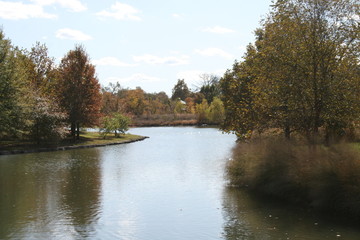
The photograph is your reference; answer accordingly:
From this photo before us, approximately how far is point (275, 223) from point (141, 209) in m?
4.55

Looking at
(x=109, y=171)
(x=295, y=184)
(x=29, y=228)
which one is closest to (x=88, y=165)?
(x=109, y=171)

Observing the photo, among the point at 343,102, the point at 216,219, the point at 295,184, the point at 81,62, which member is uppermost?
the point at 81,62

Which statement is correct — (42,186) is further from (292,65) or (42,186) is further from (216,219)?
(292,65)

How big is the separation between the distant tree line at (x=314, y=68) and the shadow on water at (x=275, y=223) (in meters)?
3.62

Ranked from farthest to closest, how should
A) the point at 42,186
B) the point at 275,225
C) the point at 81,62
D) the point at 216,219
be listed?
1. the point at 81,62
2. the point at 42,186
3. the point at 216,219
4. the point at 275,225

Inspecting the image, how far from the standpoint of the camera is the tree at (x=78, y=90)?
1599 inches

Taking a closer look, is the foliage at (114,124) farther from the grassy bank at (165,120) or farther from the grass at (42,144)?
the grassy bank at (165,120)

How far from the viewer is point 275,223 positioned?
435 inches

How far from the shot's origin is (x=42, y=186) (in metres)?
17.2

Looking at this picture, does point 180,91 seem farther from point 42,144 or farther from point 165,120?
point 42,144

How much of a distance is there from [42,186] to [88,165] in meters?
6.87

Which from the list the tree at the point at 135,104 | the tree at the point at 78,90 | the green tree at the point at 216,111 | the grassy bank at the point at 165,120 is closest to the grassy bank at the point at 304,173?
the tree at the point at 78,90

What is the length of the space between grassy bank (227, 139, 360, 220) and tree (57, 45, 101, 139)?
27.7 m

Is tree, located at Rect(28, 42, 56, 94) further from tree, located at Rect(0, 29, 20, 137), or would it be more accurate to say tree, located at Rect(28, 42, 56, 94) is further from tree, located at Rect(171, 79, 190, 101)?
tree, located at Rect(171, 79, 190, 101)
